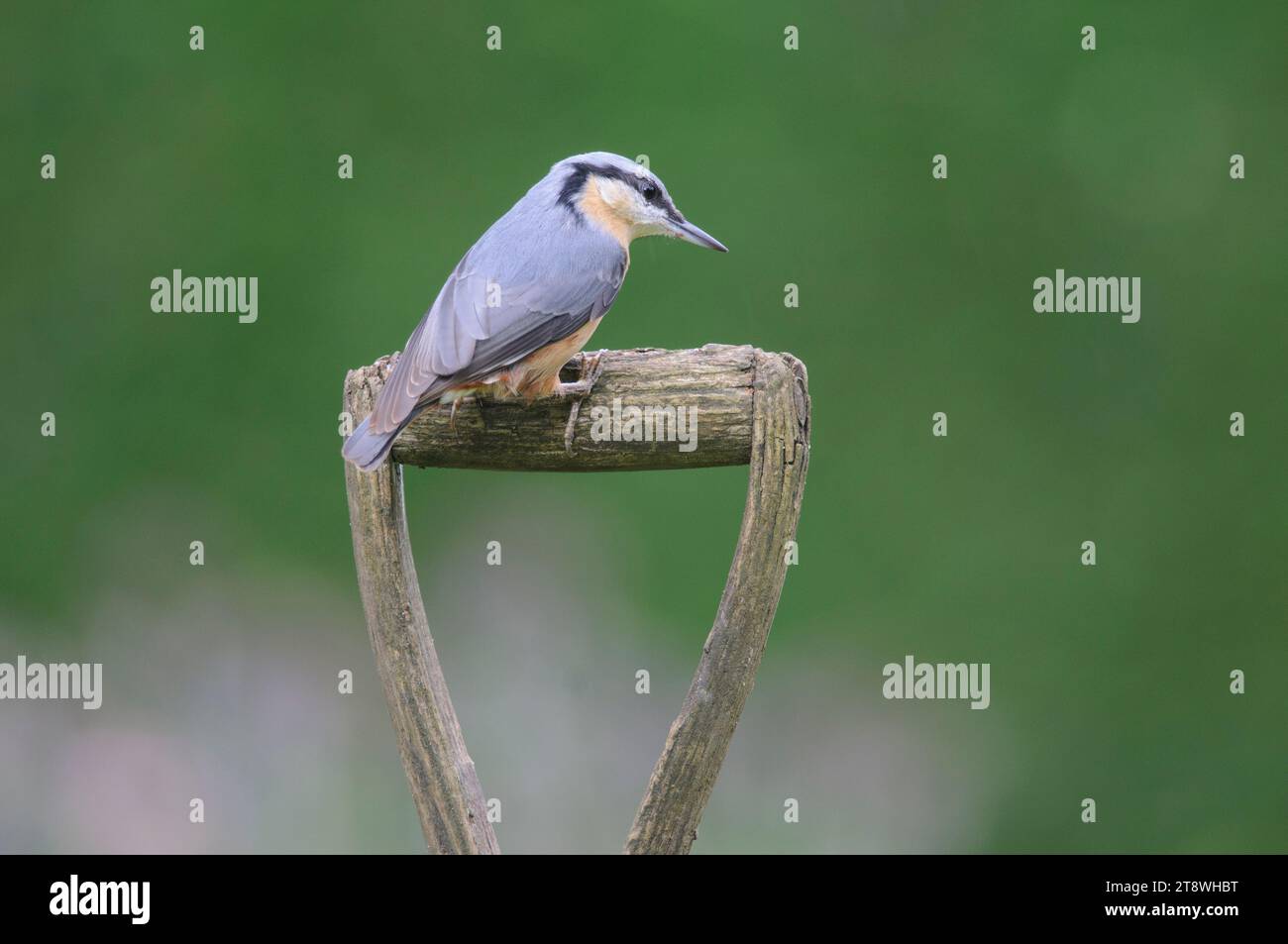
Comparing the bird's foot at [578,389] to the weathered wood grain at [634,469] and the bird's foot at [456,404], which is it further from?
the bird's foot at [456,404]

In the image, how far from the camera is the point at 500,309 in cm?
247

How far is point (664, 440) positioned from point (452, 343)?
427mm

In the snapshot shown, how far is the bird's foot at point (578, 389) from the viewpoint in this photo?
240cm

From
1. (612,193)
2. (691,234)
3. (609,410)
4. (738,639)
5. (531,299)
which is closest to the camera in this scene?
(738,639)

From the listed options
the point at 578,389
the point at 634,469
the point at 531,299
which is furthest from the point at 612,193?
the point at 634,469

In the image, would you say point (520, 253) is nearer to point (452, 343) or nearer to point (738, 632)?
point (452, 343)

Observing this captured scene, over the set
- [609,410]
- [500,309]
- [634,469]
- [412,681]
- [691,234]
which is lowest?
[412,681]

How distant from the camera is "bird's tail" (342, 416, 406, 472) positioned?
2.29 meters

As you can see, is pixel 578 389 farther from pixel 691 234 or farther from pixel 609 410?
pixel 691 234

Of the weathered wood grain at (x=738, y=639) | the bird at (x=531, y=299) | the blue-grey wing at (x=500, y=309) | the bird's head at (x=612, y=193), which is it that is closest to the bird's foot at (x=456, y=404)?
the bird at (x=531, y=299)

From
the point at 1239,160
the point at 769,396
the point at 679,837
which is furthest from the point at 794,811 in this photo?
the point at 1239,160

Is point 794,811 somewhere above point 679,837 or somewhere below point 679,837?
below

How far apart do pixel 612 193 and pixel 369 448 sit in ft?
2.62

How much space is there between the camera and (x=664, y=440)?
2311mm
